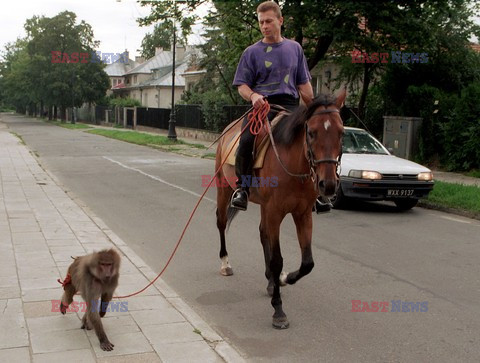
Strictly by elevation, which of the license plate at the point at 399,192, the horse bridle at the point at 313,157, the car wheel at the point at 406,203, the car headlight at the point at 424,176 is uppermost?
the horse bridle at the point at 313,157

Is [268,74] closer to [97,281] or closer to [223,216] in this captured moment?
[223,216]

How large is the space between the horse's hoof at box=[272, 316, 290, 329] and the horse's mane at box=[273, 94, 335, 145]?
1640 millimetres

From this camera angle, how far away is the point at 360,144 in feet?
42.2

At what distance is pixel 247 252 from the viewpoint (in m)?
7.88

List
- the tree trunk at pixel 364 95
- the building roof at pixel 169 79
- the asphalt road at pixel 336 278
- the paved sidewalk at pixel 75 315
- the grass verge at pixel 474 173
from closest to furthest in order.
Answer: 1. the paved sidewalk at pixel 75 315
2. the asphalt road at pixel 336 278
3. the grass verge at pixel 474 173
4. the tree trunk at pixel 364 95
5. the building roof at pixel 169 79

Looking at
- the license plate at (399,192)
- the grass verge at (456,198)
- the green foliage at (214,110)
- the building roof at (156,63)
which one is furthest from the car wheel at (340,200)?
the building roof at (156,63)

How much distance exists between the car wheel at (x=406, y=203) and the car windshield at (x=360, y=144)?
4.77 feet

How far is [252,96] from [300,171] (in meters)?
1.07

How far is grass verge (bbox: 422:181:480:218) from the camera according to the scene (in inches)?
448

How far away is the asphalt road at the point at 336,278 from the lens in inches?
186

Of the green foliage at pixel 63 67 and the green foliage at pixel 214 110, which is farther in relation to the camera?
the green foliage at pixel 63 67

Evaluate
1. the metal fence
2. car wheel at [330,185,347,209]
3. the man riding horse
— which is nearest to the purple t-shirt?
the man riding horse

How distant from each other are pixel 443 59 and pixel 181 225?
582 inches

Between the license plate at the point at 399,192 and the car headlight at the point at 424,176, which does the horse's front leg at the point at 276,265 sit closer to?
the license plate at the point at 399,192
